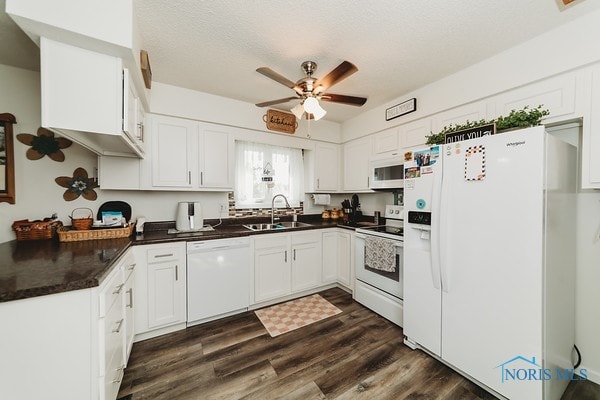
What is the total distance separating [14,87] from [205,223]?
201 cm

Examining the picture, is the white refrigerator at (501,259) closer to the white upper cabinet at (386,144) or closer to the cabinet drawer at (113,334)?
the white upper cabinet at (386,144)

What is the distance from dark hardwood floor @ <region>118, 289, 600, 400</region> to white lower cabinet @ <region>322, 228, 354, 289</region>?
0.79 m

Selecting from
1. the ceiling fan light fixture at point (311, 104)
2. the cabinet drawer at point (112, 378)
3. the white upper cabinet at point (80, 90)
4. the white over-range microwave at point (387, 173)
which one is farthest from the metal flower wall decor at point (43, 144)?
the white over-range microwave at point (387, 173)

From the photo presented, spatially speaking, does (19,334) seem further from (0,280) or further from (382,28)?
(382,28)

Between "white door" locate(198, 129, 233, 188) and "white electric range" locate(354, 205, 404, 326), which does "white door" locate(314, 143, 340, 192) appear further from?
"white door" locate(198, 129, 233, 188)

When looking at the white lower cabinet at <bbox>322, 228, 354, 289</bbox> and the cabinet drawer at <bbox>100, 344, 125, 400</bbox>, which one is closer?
the cabinet drawer at <bbox>100, 344, 125, 400</bbox>

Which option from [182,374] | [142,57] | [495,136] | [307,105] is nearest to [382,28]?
[307,105]

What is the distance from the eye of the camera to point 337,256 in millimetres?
3105

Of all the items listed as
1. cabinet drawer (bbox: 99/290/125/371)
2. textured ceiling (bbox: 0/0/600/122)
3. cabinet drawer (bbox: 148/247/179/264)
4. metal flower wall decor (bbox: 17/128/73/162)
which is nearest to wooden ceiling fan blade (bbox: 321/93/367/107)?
textured ceiling (bbox: 0/0/600/122)

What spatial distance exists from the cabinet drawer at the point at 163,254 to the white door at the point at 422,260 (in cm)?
Answer: 212

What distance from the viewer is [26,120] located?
1.95 m

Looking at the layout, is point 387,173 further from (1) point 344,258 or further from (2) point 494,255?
(2) point 494,255

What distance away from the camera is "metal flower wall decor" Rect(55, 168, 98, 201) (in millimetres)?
2111

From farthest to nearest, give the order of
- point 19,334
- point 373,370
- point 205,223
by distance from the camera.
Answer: point 205,223 → point 373,370 → point 19,334
